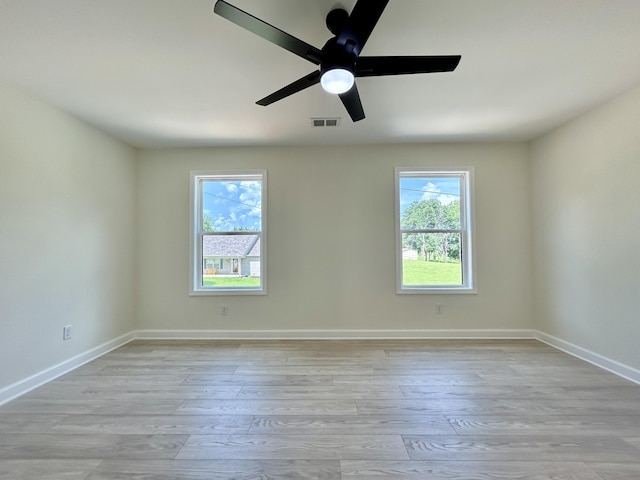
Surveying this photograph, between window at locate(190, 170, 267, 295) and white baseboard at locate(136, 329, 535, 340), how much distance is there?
559mm

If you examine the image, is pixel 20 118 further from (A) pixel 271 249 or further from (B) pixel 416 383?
(B) pixel 416 383

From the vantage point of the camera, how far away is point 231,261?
4.02 meters

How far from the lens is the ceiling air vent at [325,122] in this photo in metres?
3.11

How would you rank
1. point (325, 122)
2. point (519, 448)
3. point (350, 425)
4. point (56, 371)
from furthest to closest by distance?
point (325, 122)
point (56, 371)
point (350, 425)
point (519, 448)

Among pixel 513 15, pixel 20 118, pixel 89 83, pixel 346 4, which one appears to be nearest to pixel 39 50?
pixel 89 83

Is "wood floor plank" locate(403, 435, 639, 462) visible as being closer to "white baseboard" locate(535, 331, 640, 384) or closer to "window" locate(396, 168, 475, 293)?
"white baseboard" locate(535, 331, 640, 384)

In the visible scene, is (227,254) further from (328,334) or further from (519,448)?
(519,448)

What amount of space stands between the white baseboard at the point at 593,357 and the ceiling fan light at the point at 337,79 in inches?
129

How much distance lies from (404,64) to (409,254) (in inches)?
105

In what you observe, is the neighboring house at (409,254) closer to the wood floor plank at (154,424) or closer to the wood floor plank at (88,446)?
the wood floor plank at (154,424)

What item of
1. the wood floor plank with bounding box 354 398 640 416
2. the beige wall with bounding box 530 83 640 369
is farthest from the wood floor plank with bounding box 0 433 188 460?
the beige wall with bounding box 530 83 640 369

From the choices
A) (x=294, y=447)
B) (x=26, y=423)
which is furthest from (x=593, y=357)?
(x=26, y=423)

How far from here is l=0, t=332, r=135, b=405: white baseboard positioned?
2348 mm

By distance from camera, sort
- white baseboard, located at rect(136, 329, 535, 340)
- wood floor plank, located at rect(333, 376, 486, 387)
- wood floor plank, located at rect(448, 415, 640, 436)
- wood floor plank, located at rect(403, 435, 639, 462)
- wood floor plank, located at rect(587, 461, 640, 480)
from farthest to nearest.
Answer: white baseboard, located at rect(136, 329, 535, 340), wood floor plank, located at rect(333, 376, 486, 387), wood floor plank, located at rect(448, 415, 640, 436), wood floor plank, located at rect(403, 435, 639, 462), wood floor plank, located at rect(587, 461, 640, 480)
